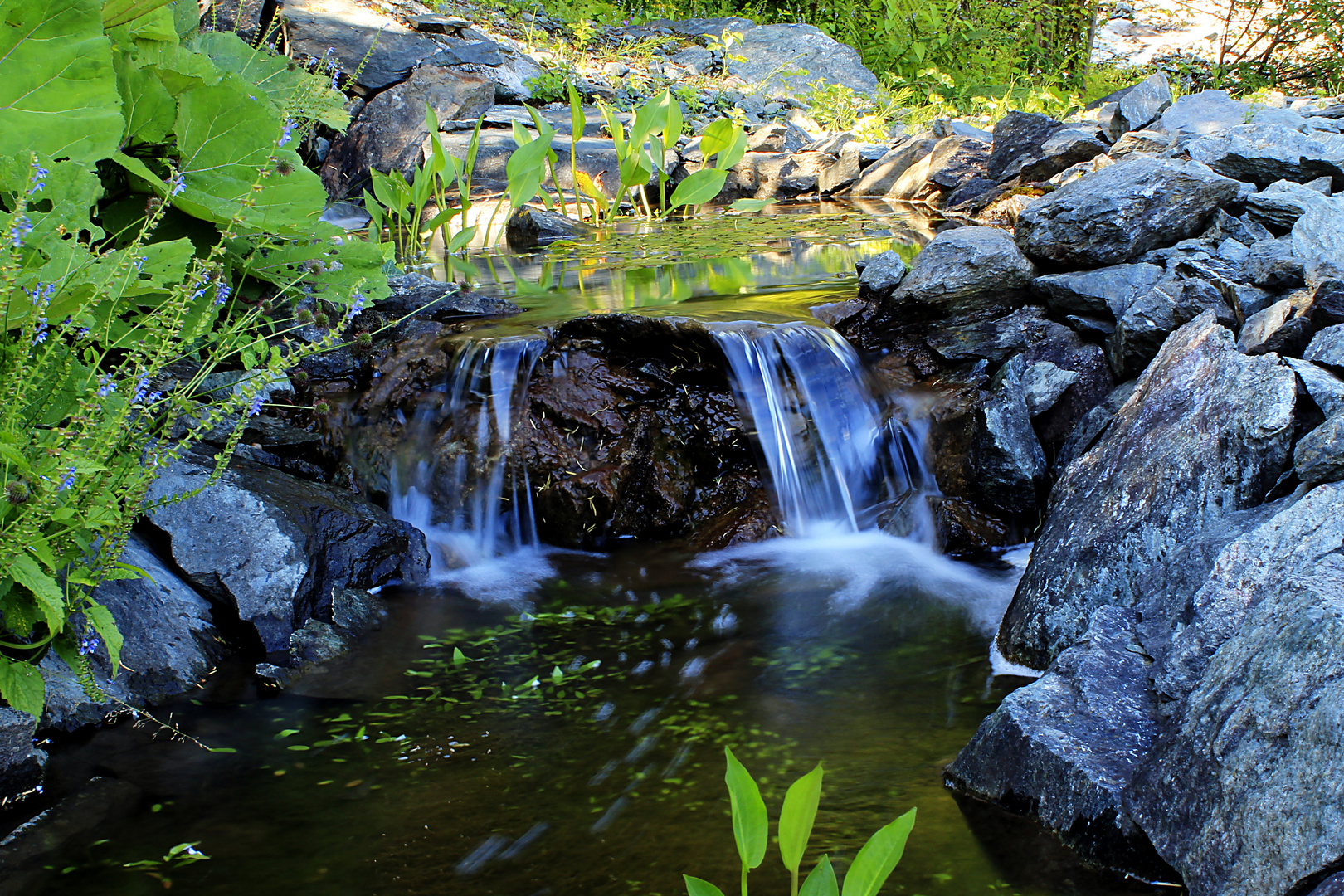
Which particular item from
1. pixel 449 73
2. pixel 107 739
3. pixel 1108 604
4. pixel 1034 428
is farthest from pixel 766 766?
pixel 449 73

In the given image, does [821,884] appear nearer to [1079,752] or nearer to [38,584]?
[1079,752]

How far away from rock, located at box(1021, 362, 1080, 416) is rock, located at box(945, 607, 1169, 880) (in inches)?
73.0

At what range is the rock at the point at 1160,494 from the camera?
2.74 metres

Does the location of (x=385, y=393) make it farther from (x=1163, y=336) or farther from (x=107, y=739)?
(x=1163, y=336)

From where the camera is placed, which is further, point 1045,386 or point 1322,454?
point 1045,386

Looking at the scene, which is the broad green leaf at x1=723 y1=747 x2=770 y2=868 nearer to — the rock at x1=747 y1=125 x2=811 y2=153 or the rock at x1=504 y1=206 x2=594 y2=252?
the rock at x1=504 y1=206 x2=594 y2=252

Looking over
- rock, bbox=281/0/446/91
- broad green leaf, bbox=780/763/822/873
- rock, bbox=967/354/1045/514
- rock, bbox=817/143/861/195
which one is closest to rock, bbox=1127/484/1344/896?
broad green leaf, bbox=780/763/822/873

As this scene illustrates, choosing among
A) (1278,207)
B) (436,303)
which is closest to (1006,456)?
(1278,207)

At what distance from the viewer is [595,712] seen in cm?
257

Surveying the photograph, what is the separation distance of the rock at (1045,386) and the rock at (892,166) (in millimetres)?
6704

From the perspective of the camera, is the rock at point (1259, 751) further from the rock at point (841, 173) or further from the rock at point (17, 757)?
the rock at point (841, 173)

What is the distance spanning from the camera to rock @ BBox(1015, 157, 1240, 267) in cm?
439

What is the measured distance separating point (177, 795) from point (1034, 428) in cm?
346

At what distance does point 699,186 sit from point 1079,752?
6.12 meters
